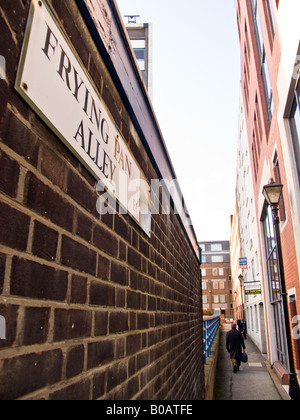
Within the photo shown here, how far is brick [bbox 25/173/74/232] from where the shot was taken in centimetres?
108

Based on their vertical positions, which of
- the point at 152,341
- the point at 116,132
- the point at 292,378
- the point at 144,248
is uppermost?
the point at 116,132

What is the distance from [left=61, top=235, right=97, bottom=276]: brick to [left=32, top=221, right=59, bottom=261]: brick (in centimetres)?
7

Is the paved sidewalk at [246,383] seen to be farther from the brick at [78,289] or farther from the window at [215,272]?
the window at [215,272]

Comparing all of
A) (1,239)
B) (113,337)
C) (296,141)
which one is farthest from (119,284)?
(296,141)

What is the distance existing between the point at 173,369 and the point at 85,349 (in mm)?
2468

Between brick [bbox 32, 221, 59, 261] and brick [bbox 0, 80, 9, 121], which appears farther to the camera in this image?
brick [bbox 32, 221, 59, 261]

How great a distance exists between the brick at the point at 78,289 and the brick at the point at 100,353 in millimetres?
224

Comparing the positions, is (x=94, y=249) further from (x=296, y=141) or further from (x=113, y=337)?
(x=296, y=141)

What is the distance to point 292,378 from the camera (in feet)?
22.9

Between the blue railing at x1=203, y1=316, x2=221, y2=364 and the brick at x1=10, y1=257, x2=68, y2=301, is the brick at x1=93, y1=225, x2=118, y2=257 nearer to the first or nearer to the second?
the brick at x1=10, y1=257, x2=68, y2=301

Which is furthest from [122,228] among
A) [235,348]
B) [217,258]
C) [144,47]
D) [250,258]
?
[217,258]

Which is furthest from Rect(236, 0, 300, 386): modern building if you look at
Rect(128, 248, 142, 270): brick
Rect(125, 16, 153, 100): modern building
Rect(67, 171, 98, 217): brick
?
Rect(67, 171, 98, 217): brick

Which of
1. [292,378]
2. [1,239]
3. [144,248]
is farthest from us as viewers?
[292,378]

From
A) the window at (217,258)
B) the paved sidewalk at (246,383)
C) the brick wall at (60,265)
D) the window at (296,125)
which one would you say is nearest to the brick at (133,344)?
the brick wall at (60,265)
